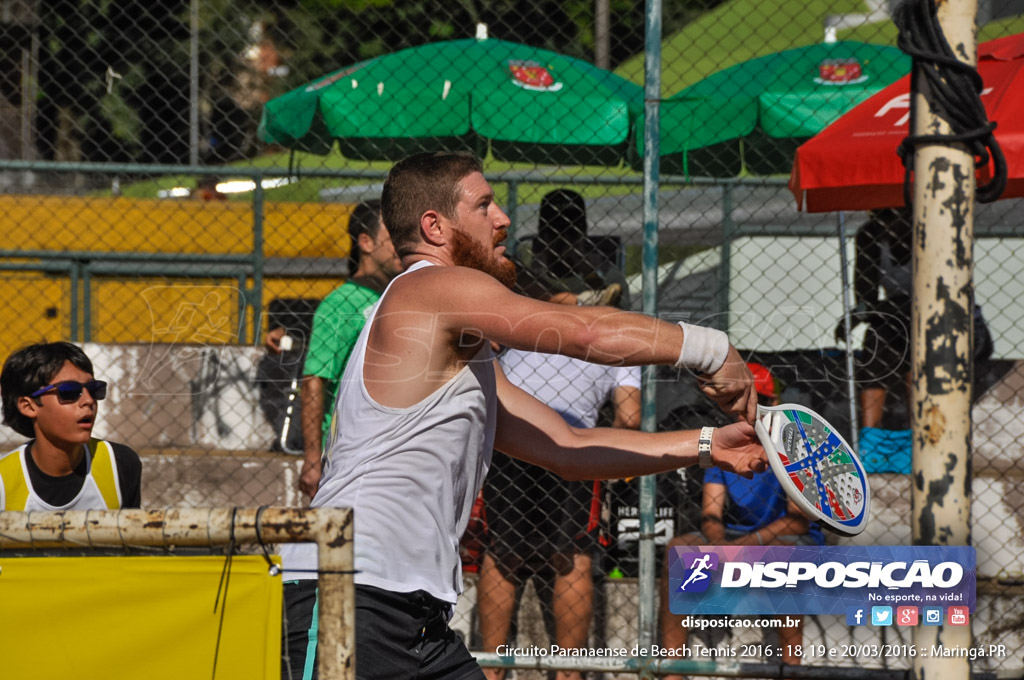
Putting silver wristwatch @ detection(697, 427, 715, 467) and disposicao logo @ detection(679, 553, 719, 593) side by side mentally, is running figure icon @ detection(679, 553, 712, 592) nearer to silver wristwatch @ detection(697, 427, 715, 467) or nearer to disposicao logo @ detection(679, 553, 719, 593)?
disposicao logo @ detection(679, 553, 719, 593)

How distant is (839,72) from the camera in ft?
22.9

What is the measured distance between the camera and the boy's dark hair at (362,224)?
4.84 meters

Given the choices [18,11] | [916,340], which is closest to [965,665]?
[916,340]

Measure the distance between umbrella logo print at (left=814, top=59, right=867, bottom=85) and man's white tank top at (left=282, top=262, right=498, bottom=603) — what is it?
5121 mm

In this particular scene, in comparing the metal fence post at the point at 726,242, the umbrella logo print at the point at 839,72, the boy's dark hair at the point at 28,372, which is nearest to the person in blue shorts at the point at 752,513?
the metal fence post at the point at 726,242

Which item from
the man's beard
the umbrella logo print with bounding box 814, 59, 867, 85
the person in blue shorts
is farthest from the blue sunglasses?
the umbrella logo print with bounding box 814, 59, 867, 85

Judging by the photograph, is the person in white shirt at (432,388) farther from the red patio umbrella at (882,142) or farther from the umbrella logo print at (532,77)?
the umbrella logo print at (532,77)

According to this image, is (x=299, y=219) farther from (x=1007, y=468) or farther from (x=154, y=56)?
(x=154, y=56)

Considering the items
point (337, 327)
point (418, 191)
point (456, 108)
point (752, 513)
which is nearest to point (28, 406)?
point (337, 327)

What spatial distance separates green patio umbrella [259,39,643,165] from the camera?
618 cm

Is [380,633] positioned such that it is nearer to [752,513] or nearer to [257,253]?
[752,513]

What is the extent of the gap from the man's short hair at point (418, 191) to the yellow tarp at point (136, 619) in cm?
96

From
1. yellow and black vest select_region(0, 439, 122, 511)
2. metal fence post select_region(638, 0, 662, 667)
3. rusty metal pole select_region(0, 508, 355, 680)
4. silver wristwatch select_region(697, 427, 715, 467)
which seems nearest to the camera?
rusty metal pole select_region(0, 508, 355, 680)

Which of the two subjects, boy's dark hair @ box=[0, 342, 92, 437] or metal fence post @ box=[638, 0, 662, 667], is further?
metal fence post @ box=[638, 0, 662, 667]
